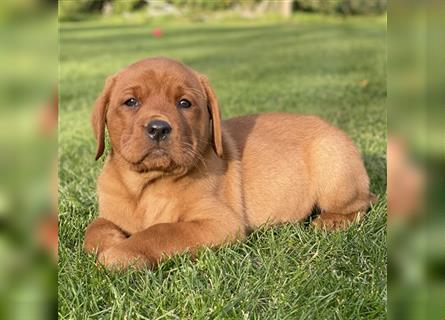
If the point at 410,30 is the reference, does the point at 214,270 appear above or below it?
below

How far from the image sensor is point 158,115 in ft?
9.91

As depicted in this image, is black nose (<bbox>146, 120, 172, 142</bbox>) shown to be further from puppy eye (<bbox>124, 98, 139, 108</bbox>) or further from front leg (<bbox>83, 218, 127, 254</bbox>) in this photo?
front leg (<bbox>83, 218, 127, 254</bbox>)

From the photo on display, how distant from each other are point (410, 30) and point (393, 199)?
26cm

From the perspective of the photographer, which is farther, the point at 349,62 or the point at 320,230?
the point at 349,62

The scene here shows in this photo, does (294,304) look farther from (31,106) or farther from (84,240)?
(31,106)

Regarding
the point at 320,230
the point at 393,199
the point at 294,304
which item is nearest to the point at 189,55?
the point at 320,230

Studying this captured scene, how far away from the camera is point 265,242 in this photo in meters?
3.41

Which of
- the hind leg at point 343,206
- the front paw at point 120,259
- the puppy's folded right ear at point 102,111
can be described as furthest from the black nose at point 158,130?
the hind leg at point 343,206

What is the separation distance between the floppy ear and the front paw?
0.81m

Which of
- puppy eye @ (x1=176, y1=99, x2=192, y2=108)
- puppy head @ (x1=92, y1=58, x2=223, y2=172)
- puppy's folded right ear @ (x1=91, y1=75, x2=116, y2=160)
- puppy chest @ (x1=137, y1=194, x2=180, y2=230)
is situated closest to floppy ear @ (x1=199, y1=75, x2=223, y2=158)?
puppy head @ (x1=92, y1=58, x2=223, y2=172)

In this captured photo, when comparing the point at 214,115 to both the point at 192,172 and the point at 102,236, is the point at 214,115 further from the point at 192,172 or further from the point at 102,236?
the point at 102,236

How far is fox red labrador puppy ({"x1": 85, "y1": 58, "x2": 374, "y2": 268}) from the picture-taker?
3057 millimetres

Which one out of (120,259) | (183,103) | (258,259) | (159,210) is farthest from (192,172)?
(120,259)

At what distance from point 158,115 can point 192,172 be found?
0.47 m
